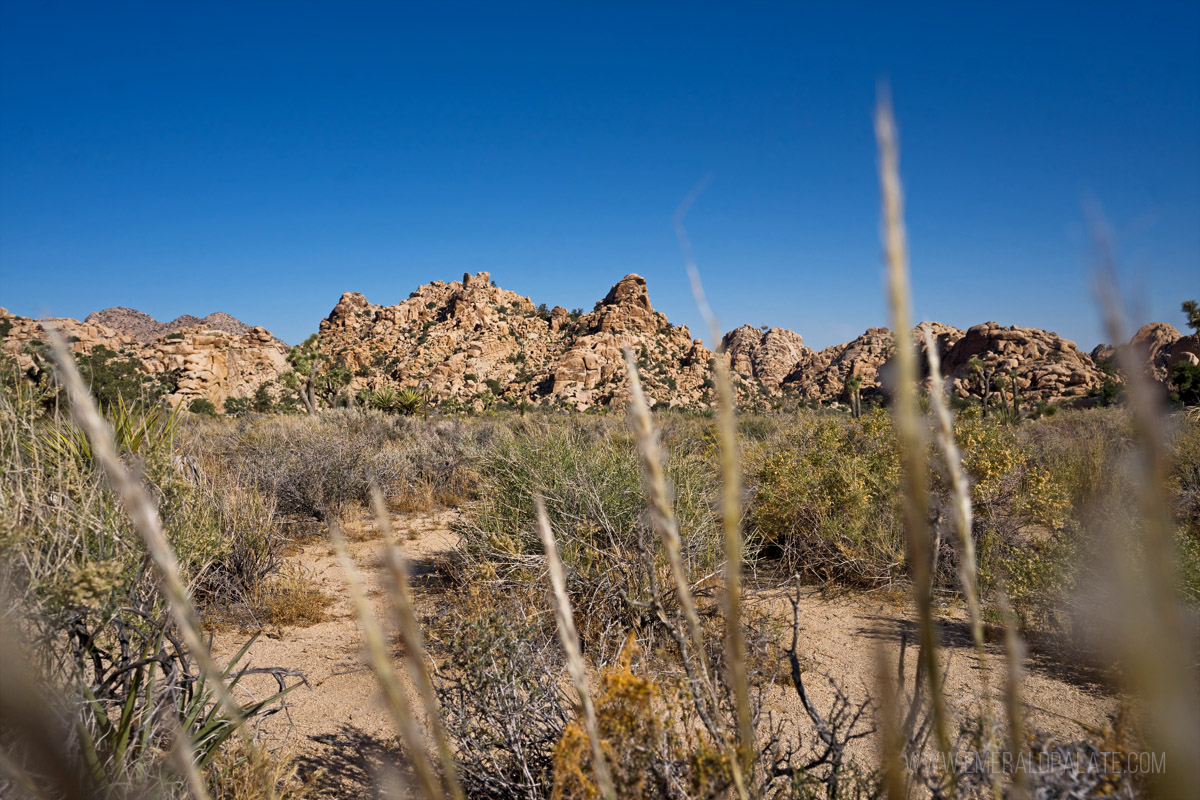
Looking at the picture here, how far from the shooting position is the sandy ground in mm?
3420

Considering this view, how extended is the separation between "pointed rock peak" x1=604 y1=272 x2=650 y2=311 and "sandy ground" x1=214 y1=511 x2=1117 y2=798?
61.4m

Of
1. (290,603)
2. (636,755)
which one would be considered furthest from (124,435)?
(636,755)

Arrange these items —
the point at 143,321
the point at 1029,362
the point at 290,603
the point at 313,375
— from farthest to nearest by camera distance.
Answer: the point at 143,321, the point at 1029,362, the point at 313,375, the point at 290,603

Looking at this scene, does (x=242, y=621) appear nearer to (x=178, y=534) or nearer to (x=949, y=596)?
(x=178, y=534)

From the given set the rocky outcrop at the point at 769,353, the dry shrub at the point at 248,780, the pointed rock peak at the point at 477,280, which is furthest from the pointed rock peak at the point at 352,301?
the dry shrub at the point at 248,780

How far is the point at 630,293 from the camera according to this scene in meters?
66.5

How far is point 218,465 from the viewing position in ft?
29.0

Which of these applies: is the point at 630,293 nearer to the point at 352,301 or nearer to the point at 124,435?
the point at 352,301

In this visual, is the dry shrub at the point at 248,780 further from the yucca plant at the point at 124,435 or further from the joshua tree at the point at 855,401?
the joshua tree at the point at 855,401

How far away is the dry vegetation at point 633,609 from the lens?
45 centimetres

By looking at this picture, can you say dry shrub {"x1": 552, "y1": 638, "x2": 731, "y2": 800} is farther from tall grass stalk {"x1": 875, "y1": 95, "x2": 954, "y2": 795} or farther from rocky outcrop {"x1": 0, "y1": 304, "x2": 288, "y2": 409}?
rocky outcrop {"x1": 0, "y1": 304, "x2": 288, "y2": 409}

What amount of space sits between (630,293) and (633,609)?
63773 mm

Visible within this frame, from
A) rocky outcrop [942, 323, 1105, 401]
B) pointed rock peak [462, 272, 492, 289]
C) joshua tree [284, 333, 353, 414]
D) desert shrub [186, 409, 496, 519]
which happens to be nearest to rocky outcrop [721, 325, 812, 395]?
rocky outcrop [942, 323, 1105, 401]

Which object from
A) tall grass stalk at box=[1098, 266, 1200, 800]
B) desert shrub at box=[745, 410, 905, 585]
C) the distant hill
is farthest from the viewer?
the distant hill
